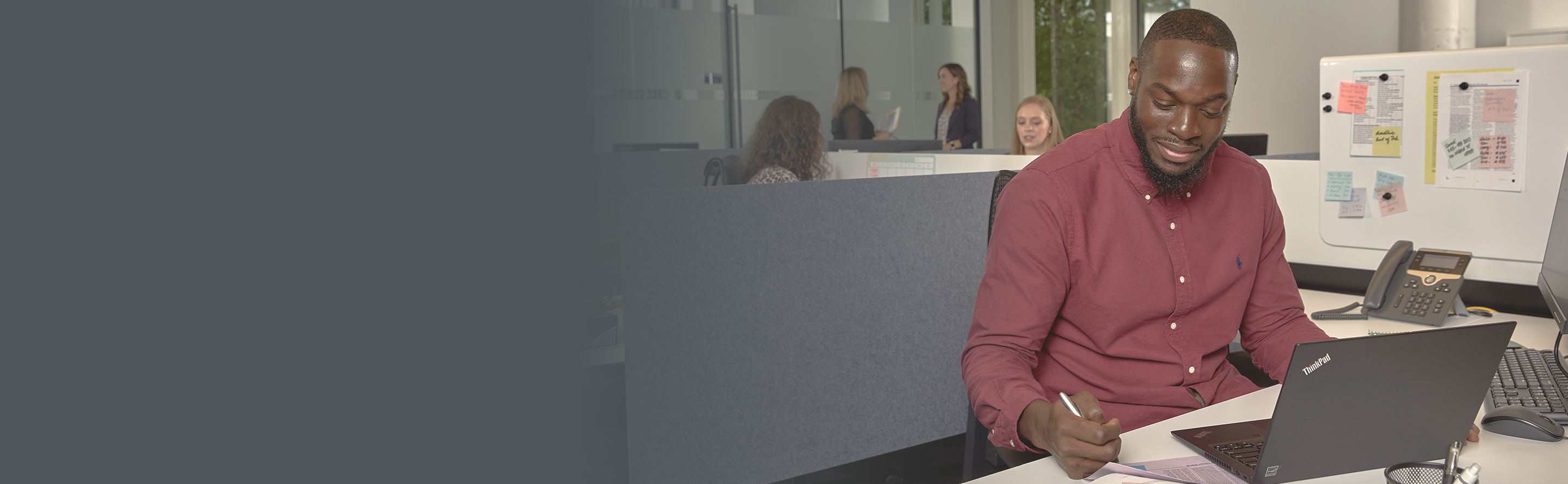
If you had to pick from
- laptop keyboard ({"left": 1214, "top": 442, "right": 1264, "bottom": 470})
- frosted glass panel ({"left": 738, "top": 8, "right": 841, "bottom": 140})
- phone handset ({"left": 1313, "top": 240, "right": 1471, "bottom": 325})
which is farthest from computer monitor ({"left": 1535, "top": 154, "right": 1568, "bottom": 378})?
frosted glass panel ({"left": 738, "top": 8, "right": 841, "bottom": 140})

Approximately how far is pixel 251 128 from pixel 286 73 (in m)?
0.04

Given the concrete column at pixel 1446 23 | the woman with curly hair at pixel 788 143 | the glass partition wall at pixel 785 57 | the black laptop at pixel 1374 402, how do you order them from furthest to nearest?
the glass partition wall at pixel 785 57
the concrete column at pixel 1446 23
the woman with curly hair at pixel 788 143
the black laptop at pixel 1374 402

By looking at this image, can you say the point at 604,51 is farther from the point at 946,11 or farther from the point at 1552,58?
the point at 946,11

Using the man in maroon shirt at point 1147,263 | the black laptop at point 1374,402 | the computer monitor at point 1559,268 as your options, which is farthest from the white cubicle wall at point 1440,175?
the black laptop at point 1374,402

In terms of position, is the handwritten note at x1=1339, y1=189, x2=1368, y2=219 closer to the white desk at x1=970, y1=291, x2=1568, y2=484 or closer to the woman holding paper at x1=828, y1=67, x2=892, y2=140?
the white desk at x1=970, y1=291, x2=1568, y2=484

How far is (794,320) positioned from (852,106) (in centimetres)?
360

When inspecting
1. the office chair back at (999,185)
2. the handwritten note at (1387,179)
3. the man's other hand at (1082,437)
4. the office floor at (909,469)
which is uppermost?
the office chair back at (999,185)

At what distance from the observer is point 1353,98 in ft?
5.75

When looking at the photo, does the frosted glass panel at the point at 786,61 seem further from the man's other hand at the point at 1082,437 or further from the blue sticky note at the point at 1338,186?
the man's other hand at the point at 1082,437

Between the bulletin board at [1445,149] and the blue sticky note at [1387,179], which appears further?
the blue sticky note at [1387,179]

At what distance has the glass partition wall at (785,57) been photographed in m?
5.16

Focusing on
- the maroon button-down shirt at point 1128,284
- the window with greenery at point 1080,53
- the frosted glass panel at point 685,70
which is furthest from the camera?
the window with greenery at point 1080,53

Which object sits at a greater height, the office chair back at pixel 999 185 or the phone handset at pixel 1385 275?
the office chair back at pixel 999 185

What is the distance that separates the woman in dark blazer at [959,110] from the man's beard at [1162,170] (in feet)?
11.1
